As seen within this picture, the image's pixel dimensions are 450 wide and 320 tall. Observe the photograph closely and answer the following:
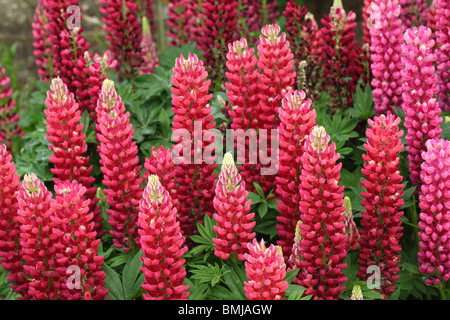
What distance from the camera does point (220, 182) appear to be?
222 centimetres

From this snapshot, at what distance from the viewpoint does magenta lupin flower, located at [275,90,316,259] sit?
7.75 feet

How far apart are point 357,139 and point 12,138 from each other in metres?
2.16

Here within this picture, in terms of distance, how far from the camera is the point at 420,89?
8.34 ft

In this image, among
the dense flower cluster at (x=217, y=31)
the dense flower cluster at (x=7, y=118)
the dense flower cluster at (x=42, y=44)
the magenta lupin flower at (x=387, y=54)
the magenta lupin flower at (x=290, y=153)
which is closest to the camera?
the magenta lupin flower at (x=290, y=153)

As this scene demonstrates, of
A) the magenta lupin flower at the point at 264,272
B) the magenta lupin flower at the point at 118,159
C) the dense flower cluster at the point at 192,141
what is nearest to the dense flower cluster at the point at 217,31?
the dense flower cluster at the point at 192,141

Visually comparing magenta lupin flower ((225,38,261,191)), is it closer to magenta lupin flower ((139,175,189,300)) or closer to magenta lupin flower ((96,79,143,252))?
magenta lupin flower ((96,79,143,252))

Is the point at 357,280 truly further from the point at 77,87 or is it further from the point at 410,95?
the point at 77,87

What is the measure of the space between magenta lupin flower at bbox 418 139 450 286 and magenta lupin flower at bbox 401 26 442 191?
0.17 m

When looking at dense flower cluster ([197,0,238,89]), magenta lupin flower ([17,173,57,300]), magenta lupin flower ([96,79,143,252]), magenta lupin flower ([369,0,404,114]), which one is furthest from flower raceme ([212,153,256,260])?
dense flower cluster ([197,0,238,89])

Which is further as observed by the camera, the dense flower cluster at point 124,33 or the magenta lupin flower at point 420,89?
the dense flower cluster at point 124,33

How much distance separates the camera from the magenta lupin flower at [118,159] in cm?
246

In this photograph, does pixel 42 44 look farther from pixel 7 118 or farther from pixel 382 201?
pixel 382 201

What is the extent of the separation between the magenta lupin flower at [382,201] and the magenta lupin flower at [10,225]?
1.36m

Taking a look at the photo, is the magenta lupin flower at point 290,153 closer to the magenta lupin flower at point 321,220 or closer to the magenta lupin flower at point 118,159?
the magenta lupin flower at point 321,220
